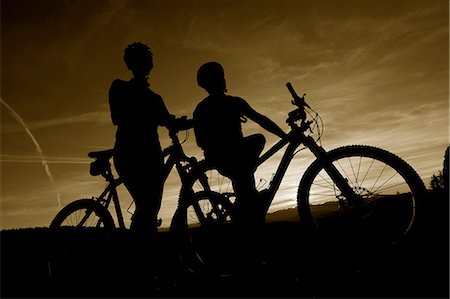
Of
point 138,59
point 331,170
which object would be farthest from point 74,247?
point 331,170

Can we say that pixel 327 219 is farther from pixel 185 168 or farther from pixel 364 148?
pixel 185 168

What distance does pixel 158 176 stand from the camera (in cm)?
516

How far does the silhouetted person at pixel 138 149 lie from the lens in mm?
5000

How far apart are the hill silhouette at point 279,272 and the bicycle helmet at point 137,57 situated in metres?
2.54

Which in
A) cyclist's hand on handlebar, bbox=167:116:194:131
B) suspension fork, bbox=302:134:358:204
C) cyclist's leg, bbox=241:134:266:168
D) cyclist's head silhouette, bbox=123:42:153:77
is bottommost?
suspension fork, bbox=302:134:358:204

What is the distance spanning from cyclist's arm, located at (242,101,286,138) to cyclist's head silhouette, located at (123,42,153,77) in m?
1.64

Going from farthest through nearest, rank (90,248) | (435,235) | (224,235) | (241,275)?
(90,248), (224,235), (241,275), (435,235)

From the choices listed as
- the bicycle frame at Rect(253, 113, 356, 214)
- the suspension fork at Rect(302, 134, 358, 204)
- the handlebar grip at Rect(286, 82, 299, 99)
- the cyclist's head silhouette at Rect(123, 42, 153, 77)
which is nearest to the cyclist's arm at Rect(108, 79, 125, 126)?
the cyclist's head silhouette at Rect(123, 42, 153, 77)

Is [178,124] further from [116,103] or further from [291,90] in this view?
[291,90]

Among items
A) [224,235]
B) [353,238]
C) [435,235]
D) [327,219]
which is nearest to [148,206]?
[224,235]

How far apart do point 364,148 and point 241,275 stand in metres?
2.42

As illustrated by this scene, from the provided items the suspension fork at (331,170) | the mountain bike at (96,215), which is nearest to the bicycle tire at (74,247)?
the mountain bike at (96,215)

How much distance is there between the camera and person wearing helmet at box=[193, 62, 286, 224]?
15.9 ft

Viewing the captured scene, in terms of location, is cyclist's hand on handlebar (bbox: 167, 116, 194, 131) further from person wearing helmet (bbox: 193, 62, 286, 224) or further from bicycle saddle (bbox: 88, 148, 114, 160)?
bicycle saddle (bbox: 88, 148, 114, 160)
